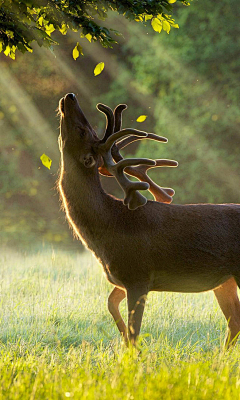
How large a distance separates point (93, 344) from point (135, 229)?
5.76 ft

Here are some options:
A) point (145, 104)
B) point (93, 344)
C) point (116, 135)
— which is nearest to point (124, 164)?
point (116, 135)

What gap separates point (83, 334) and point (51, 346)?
1.30 ft

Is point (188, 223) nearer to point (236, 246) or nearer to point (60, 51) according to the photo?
point (236, 246)

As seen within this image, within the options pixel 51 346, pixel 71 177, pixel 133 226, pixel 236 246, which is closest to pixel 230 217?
pixel 236 246

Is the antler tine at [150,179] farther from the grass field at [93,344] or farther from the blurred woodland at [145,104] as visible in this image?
the blurred woodland at [145,104]

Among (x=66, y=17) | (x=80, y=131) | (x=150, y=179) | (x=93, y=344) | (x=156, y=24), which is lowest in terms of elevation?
(x=93, y=344)

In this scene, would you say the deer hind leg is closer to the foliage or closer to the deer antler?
the deer antler

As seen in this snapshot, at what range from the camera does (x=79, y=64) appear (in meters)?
18.3

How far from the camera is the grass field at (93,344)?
347 cm

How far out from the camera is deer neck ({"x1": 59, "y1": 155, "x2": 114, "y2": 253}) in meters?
4.79

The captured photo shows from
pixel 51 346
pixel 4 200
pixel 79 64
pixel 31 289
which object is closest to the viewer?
pixel 51 346

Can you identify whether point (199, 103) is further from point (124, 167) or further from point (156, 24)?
point (124, 167)

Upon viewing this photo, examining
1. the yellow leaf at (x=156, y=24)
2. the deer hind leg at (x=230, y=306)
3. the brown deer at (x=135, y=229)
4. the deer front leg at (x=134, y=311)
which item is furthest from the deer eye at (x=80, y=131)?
the deer hind leg at (x=230, y=306)

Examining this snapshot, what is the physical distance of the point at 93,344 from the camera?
19.0ft
